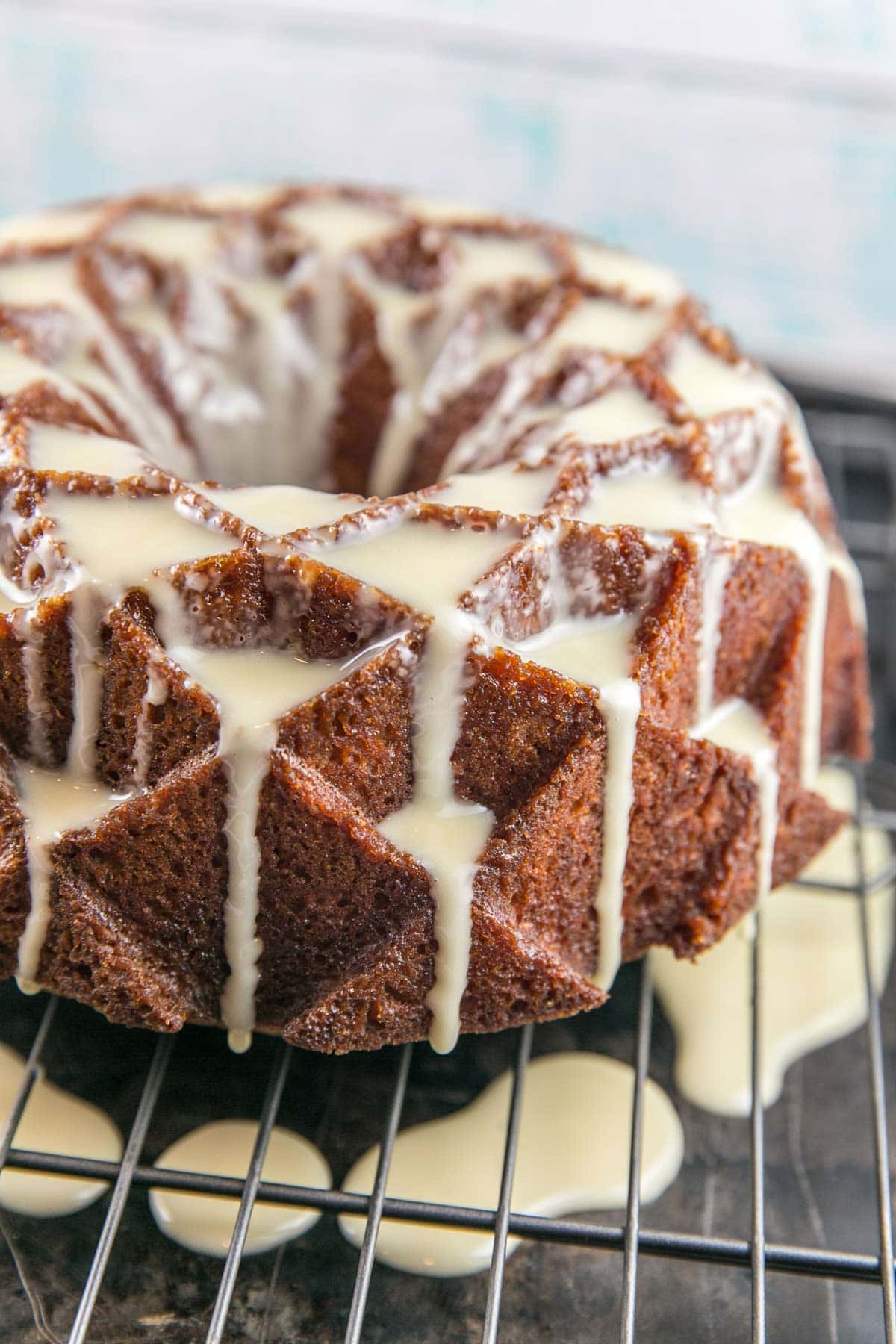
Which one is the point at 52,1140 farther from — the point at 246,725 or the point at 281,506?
the point at 281,506

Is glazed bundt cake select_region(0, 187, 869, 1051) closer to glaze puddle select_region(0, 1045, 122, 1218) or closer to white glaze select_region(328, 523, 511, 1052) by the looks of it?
white glaze select_region(328, 523, 511, 1052)

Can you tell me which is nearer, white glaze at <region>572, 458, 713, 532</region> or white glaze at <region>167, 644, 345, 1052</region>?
white glaze at <region>167, 644, 345, 1052</region>

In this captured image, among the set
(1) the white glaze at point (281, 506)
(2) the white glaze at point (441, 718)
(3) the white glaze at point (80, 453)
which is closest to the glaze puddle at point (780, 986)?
(2) the white glaze at point (441, 718)

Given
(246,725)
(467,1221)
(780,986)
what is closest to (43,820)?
(246,725)

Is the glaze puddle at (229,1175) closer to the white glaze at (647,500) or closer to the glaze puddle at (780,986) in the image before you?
the glaze puddle at (780,986)

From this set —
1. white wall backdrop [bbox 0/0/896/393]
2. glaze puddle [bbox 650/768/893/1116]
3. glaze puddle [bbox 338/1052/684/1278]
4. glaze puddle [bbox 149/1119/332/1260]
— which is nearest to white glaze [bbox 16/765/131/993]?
glaze puddle [bbox 149/1119/332/1260]

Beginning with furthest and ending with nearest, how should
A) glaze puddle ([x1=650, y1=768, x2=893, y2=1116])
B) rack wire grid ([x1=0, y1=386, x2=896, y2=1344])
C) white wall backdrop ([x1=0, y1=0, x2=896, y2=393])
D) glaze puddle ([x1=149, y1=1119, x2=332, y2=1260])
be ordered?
1. white wall backdrop ([x1=0, y1=0, x2=896, y2=393])
2. glaze puddle ([x1=650, y1=768, x2=893, y2=1116])
3. glaze puddle ([x1=149, y1=1119, x2=332, y2=1260])
4. rack wire grid ([x1=0, y1=386, x2=896, y2=1344])

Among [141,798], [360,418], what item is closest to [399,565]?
[141,798]

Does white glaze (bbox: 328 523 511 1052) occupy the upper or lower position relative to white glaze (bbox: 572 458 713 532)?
lower

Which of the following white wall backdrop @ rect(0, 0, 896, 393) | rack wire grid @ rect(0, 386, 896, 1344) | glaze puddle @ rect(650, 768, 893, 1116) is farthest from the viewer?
white wall backdrop @ rect(0, 0, 896, 393)
